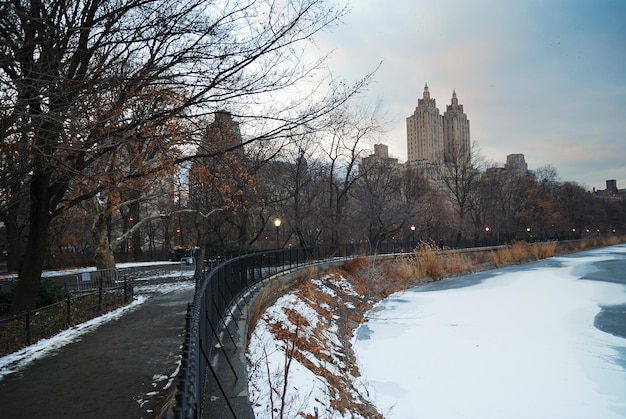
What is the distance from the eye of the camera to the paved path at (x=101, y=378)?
5.15m

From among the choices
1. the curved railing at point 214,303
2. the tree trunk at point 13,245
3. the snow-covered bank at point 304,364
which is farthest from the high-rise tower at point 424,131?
the snow-covered bank at point 304,364

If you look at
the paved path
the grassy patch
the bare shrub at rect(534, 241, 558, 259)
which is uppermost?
the grassy patch

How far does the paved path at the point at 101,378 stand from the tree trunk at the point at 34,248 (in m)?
2.55

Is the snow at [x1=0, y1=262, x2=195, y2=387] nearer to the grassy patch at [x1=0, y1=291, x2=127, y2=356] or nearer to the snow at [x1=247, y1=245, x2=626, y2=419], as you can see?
the grassy patch at [x1=0, y1=291, x2=127, y2=356]

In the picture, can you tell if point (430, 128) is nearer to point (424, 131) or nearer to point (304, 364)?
point (424, 131)

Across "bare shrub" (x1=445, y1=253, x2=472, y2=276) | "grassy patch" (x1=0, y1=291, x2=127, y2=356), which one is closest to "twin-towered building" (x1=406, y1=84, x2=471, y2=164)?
"bare shrub" (x1=445, y1=253, x2=472, y2=276)

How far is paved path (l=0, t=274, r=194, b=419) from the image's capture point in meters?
5.15

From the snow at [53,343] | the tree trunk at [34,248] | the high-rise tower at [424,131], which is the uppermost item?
the high-rise tower at [424,131]

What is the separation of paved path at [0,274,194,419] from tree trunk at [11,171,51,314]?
2.55 m

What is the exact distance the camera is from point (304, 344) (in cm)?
1038

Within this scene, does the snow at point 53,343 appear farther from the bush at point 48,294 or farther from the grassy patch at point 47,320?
the bush at point 48,294

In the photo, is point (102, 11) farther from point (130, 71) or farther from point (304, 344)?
point (304, 344)

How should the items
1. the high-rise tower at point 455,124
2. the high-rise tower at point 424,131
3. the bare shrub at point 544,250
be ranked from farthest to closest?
the high-rise tower at point 455,124 → the high-rise tower at point 424,131 → the bare shrub at point 544,250

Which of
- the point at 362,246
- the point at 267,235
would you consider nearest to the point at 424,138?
the point at 267,235
